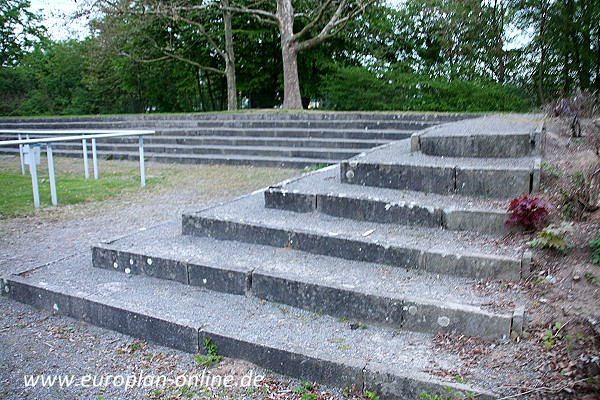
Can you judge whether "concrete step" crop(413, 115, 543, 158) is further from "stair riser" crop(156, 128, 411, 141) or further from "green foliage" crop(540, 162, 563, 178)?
"stair riser" crop(156, 128, 411, 141)

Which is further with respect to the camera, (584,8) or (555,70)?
(555,70)

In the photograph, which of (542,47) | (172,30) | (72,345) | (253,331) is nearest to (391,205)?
(253,331)

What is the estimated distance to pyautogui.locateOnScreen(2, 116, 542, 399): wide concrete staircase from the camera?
107 inches

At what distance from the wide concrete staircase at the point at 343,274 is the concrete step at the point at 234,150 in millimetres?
4412

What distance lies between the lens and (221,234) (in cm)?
426

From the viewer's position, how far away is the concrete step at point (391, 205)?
3693 millimetres

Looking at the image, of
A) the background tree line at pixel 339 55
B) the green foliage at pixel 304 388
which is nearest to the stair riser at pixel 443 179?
the green foliage at pixel 304 388

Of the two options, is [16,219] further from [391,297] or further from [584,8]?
[584,8]

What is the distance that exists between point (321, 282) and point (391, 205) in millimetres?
1150

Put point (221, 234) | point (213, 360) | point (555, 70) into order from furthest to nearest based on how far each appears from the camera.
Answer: point (555, 70), point (221, 234), point (213, 360)

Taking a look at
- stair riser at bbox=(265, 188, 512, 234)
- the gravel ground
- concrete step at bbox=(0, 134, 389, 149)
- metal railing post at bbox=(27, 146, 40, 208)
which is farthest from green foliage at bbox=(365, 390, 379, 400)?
concrete step at bbox=(0, 134, 389, 149)

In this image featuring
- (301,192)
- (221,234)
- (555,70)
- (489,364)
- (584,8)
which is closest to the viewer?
(489,364)

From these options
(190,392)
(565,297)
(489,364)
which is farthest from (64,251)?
(565,297)

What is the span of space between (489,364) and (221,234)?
2470 mm
